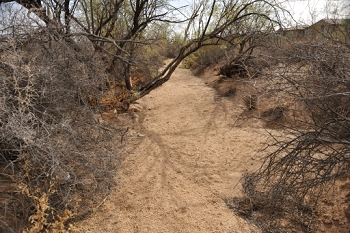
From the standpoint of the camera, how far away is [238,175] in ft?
13.7

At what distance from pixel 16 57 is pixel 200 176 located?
2.91 meters

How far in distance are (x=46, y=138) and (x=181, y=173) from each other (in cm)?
225

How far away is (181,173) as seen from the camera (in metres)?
4.33

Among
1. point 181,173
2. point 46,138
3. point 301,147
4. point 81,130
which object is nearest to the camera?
point 301,147

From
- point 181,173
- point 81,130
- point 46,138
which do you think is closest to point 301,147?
point 181,173

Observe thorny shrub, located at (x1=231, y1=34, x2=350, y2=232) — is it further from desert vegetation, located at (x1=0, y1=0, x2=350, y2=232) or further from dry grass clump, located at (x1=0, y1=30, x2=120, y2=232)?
dry grass clump, located at (x1=0, y1=30, x2=120, y2=232)

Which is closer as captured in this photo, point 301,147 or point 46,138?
point 301,147

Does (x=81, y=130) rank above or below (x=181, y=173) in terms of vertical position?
above

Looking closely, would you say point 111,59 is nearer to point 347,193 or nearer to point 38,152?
point 38,152

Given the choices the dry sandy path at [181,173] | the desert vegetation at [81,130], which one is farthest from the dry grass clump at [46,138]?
the dry sandy path at [181,173]

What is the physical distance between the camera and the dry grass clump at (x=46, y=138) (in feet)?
8.33

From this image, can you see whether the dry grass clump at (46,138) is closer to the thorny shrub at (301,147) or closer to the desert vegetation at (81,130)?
the desert vegetation at (81,130)

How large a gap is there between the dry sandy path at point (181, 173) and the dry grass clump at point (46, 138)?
0.34 m

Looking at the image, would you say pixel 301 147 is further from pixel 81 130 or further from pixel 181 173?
pixel 81 130
